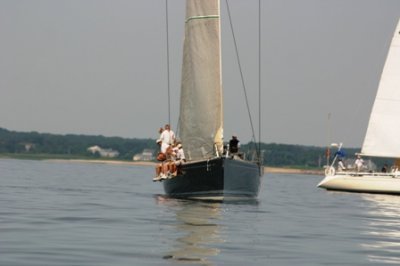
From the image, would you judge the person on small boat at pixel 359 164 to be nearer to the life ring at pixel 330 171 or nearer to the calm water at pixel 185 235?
the life ring at pixel 330 171

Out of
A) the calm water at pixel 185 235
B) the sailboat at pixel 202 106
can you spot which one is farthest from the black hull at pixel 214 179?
the calm water at pixel 185 235

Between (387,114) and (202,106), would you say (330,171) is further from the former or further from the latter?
(202,106)

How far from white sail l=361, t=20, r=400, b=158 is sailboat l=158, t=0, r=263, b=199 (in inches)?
858

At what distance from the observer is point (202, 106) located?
3575 centimetres

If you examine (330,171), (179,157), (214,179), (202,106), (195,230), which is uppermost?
(202,106)

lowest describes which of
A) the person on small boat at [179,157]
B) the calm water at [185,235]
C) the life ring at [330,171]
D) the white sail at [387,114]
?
the calm water at [185,235]

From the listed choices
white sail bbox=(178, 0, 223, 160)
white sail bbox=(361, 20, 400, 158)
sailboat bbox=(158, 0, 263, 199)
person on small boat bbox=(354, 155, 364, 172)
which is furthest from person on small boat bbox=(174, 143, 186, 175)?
person on small boat bbox=(354, 155, 364, 172)

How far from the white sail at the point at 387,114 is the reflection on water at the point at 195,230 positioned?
26.1 metres

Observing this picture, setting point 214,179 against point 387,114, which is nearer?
point 214,179

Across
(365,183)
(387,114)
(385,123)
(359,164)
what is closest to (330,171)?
(359,164)

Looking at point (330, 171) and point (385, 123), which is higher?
point (385, 123)

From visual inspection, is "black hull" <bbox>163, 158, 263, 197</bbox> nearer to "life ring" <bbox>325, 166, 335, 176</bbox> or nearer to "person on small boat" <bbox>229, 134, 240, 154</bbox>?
"person on small boat" <bbox>229, 134, 240, 154</bbox>

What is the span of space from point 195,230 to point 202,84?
14.9 meters

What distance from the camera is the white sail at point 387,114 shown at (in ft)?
187
